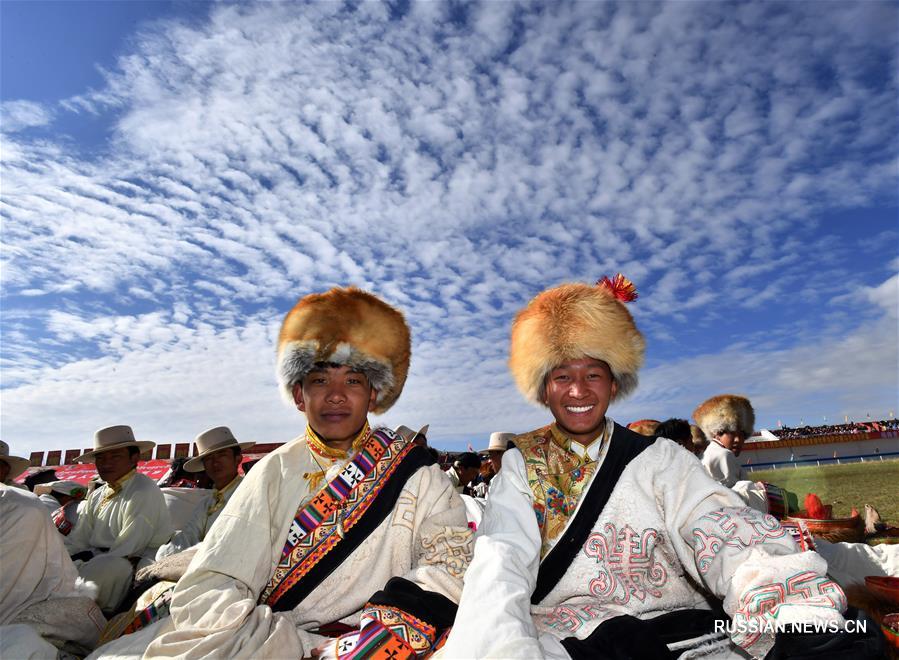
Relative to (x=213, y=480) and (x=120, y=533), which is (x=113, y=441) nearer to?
(x=120, y=533)

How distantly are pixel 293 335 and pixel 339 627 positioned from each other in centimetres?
152

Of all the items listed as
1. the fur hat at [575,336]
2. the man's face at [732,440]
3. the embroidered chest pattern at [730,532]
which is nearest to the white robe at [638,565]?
the embroidered chest pattern at [730,532]

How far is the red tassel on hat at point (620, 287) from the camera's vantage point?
10.0ft

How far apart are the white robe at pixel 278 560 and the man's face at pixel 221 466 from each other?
464 centimetres

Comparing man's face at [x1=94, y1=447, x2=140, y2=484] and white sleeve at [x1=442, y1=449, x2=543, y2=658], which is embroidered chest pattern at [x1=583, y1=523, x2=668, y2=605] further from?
man's face at [x1=94, y1=447, x2=140, y2=484]

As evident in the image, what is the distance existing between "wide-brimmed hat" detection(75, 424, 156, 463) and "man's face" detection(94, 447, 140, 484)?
7 centimetres

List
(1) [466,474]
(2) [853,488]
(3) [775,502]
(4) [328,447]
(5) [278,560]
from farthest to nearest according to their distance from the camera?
(2) [853,488] → (1) [466,474] → (3) [775,502] → (4) [328,447] → (5) [278,560]

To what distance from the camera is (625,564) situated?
7.85 feet

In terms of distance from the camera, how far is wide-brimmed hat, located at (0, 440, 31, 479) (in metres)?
7.30

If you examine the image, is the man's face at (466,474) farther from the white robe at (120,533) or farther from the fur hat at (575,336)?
the fur hat at (575,336)

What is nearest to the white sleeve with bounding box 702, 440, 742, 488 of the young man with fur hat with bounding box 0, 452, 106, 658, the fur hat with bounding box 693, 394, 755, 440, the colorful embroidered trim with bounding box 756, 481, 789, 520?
the fur hat with bounding box 693, 394, 755, 440

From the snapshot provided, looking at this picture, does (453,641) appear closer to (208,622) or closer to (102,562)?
(208,622)

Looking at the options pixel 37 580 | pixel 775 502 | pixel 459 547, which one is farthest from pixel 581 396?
pixel 775 502

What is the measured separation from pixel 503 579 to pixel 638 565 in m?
0.75
